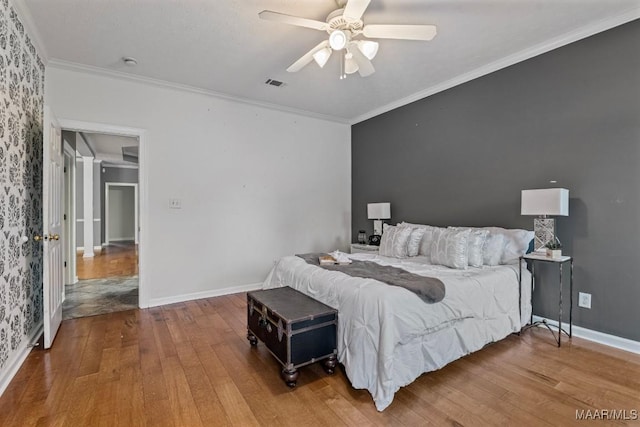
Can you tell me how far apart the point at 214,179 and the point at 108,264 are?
4050 mm

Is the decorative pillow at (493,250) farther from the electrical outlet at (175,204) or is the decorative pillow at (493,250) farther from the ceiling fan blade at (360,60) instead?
the electrical outlet at (175,204)

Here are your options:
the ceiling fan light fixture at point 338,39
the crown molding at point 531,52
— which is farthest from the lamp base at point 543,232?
the ceiling fan light fixture at point 338,39

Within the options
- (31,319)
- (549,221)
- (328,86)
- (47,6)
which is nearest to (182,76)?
(47,6)

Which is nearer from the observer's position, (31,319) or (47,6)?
(47,6)

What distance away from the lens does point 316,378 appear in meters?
2.16

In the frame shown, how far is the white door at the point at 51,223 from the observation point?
2.56 meters

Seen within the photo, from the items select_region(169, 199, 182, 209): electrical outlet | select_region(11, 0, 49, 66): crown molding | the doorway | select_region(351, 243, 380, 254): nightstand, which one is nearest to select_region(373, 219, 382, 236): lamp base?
select_region(351, 243, 380, 254): nightstand

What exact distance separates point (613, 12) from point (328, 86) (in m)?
2.65

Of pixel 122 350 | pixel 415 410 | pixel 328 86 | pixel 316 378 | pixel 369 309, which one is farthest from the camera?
pixel 328 86

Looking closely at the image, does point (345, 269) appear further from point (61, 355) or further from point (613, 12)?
point (613, 12)

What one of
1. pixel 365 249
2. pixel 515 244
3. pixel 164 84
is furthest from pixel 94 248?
pixel 515 244

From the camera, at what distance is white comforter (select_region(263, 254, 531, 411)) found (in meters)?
1.92

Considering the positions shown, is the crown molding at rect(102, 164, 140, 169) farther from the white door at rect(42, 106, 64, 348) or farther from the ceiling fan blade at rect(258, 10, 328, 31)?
the ceiling fan blade at rect(258, 10, 328, 31)

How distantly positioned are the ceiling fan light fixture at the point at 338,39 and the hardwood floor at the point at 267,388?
2.36m
